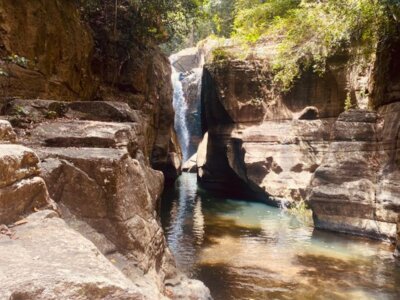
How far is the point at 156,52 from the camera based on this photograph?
18828 millimetres

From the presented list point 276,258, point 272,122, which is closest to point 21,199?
point 276,258

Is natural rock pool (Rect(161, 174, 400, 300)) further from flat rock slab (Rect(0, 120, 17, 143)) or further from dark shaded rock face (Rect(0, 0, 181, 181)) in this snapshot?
flat rock slab (Rect(0, 120, 17, 143))

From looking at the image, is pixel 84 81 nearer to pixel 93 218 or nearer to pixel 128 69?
pixel 128 69

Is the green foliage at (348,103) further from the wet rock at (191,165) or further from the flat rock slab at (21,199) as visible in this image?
the wet rock at (191,165)

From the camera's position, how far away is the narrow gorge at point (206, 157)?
405 cm

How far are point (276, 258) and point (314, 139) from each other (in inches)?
284

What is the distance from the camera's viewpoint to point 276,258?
32.7 feet

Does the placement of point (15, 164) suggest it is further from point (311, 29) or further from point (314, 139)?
point (314, 139)

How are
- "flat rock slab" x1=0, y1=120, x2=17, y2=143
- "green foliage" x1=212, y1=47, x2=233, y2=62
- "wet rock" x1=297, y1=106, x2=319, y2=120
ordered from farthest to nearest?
"green foliage" x1=212, y1=47, x2=233, y2=62, "wet rock" x1=297, y1=106, x2=319, y2=120, "flat rock slab" x1=0, y1=120, x2=17, y2=143

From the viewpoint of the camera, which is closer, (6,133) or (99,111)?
(6,133)

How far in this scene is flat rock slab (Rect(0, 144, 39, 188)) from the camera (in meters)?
3.63

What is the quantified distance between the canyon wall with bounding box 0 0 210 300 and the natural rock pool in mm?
2435

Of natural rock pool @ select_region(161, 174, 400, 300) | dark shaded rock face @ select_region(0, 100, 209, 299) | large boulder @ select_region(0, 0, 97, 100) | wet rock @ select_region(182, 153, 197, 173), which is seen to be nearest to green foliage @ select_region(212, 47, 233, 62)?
large boulder @ select_region(0, 0, 97, 100)

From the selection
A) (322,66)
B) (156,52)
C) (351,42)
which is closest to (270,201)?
(322,66)
